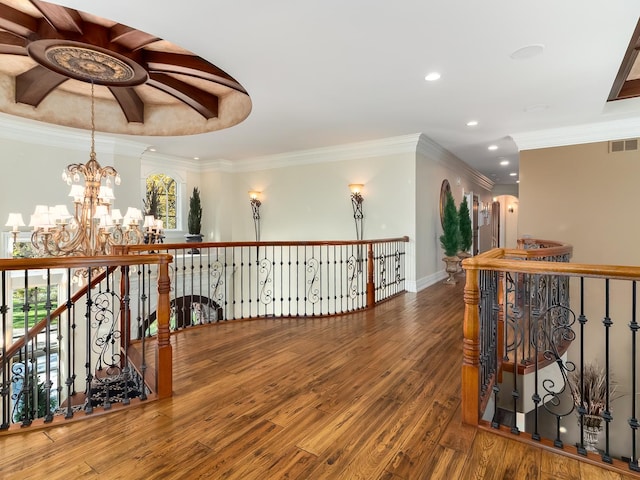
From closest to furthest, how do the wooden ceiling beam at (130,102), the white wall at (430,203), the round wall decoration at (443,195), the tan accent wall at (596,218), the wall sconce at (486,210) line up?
the wooden ceiling beam at (130,102), the tan accent wall at (596,218), the white wall at (430,203), the round wall decoration at (443,195), the wall sconce at (486,210)

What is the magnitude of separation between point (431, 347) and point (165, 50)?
4.46 meters

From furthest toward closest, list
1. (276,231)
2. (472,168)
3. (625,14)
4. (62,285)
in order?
(472,168) → (276,231) → (62,285) → (625,14)

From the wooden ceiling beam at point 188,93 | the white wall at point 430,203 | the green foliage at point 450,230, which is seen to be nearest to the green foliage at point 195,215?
the wooden ceiling beam at point 188,93

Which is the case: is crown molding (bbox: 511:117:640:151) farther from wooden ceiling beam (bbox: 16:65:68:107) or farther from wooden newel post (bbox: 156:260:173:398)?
wooden ceiling beam (bbox: 16:65:68:107)

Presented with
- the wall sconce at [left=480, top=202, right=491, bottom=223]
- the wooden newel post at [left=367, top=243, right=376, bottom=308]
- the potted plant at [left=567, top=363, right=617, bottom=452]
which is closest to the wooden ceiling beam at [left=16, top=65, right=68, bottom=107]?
the wooden newel post at [left=367, top=243, right=376, bottom=308]

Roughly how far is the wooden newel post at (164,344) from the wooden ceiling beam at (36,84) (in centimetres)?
374

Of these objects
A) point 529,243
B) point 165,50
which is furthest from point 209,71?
point 529,243

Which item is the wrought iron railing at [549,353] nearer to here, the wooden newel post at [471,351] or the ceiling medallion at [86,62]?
the wooden newel post at [471,351]

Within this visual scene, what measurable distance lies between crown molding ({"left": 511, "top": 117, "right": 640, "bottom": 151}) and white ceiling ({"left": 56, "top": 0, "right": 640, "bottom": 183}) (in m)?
0.09

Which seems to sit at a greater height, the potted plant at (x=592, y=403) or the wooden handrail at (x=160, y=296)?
the wooden handrail at (x=160, y=296)

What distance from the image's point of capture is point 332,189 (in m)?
7.52

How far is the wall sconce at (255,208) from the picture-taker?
28.3ft

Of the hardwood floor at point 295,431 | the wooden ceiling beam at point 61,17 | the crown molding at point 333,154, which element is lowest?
the hardwood floor at point 295,431

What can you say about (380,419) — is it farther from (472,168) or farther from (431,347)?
(472,168)
